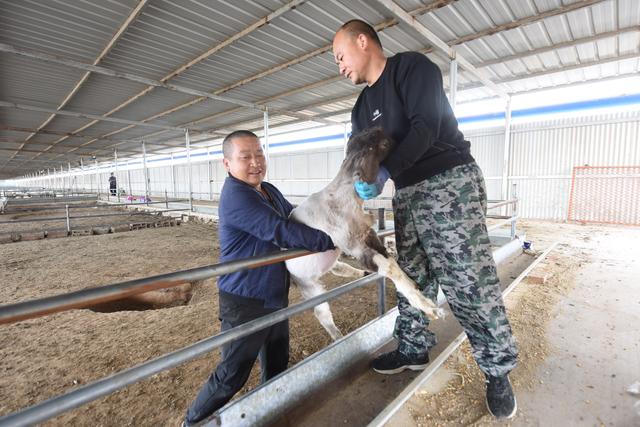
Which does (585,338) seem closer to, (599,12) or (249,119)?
(599,12)

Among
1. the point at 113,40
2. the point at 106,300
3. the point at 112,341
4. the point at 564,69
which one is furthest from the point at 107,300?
the point at 564,69

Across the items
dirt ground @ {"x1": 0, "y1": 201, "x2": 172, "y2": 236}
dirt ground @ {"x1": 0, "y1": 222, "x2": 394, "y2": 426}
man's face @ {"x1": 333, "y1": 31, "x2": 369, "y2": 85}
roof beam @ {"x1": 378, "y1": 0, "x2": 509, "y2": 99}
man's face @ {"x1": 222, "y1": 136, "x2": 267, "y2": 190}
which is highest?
roof beam @ {"x1": 378, "y1": 0, "x2": 509, "y2": 99}

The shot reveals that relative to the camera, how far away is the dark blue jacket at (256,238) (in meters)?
1.58

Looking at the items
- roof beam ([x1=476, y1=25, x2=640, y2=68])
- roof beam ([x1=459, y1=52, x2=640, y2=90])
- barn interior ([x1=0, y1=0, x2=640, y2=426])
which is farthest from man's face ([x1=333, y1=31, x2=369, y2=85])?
roof beam ([x1=459, y1=52, x2=640, y2=90])

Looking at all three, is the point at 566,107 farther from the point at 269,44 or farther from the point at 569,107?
the point at 269,44

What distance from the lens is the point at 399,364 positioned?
223 centimetres

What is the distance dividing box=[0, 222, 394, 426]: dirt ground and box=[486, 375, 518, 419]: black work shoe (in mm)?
1711

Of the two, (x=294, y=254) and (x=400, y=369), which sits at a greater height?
(x=294, y=254)

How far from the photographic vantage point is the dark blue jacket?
158cm

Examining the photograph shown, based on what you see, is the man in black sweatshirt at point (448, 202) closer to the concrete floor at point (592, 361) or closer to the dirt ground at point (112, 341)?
the concrete floor at point (592, 361)

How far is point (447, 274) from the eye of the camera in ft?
6.03

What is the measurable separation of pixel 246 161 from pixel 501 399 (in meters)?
2.05

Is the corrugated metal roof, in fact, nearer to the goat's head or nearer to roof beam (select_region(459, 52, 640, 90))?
roof beam (select_region(459, 52, 640, 90))

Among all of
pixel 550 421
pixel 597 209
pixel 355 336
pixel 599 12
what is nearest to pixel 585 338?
pixel 550 421
